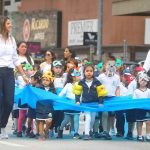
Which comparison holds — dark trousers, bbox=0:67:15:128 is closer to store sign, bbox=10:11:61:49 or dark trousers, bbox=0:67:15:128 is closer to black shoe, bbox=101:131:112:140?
black shoe, bbox=101:131:112:140

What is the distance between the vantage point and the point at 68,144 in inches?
524

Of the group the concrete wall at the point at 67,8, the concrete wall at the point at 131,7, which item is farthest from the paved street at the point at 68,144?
the concrete wall at the point at 67,8

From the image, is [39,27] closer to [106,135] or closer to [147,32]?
[147,32]

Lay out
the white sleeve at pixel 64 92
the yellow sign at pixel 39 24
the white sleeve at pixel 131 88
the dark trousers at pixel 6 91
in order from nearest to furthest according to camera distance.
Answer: the dark trousers at pixel 6 91 < the white sleeve at pixel 64 92 < the white sleeve at pixel 131 88 < the yellow sign at pixel 39 24

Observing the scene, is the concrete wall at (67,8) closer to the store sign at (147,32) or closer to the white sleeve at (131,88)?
the store sign at (147,32)

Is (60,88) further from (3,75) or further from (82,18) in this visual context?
(82,18)

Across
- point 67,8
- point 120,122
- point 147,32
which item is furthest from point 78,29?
point 120,122

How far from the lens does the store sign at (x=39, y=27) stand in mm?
49513

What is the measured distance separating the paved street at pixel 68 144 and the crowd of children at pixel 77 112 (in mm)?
357

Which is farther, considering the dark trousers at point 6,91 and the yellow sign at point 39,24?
the yellow sign at point 39,24

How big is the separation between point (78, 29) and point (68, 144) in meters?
33.2

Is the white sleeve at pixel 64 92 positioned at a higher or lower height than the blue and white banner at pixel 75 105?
higher

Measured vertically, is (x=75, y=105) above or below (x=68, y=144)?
above

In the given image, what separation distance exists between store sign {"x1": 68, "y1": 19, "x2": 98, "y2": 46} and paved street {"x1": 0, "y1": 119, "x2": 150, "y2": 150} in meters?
30.0
